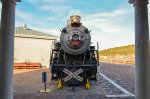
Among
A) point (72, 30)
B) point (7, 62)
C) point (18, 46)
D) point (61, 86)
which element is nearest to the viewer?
point (7, 62)

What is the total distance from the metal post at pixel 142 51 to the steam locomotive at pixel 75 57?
292 inches

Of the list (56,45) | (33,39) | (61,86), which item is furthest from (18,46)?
(61,86)

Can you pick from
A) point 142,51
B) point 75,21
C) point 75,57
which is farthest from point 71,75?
point 142,51

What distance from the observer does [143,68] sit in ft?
17.4

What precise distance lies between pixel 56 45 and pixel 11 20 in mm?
9583

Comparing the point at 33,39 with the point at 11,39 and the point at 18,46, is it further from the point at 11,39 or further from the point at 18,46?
the point at 11,39

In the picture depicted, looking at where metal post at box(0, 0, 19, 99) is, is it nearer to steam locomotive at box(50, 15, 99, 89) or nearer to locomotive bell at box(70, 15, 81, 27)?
steam locomotive at box(50, 15, 99, 89)

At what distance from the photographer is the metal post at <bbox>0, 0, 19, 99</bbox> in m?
5.20

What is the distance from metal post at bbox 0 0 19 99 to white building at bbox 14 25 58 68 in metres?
25.5

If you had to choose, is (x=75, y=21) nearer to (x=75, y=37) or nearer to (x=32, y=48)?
(x=75, y=37)

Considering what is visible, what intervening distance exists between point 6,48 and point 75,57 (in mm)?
8726

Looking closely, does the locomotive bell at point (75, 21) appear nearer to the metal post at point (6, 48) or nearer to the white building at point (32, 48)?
the metal post at point (6, 48)

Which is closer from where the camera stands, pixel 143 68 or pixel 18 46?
pixel 143 68

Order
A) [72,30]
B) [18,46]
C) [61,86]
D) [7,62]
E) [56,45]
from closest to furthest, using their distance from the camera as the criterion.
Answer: [7,62], [61,86], [72,30], [56,45], [18,46]
